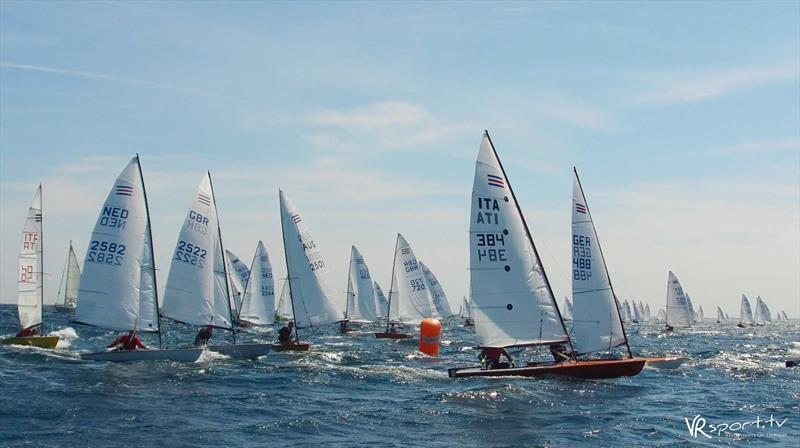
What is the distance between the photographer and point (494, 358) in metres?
25.5

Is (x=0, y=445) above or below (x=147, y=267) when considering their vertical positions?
below

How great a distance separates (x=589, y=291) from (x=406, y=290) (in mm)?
27902

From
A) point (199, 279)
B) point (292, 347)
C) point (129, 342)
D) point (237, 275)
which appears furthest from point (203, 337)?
point (237, 275)

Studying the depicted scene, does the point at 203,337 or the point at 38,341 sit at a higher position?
the point at 203,337

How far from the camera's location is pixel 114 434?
16031mm

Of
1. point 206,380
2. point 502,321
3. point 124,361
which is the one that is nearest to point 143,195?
point 124,361

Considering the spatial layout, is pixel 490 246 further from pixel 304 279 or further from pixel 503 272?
pixel 304 279

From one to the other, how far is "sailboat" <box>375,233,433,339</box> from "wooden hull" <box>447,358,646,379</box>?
95.0 feet

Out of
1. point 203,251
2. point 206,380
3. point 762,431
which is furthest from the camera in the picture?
point 203,251

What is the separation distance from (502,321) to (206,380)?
9.25m

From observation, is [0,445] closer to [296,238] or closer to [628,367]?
[628,367]

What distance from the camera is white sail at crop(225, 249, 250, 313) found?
63.4 metres

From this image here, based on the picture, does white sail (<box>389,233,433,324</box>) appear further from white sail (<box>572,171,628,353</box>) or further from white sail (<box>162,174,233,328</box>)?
white sail (<box>572,171,628,353</box>)

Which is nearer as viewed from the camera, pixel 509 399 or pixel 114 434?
pixel 114 434
